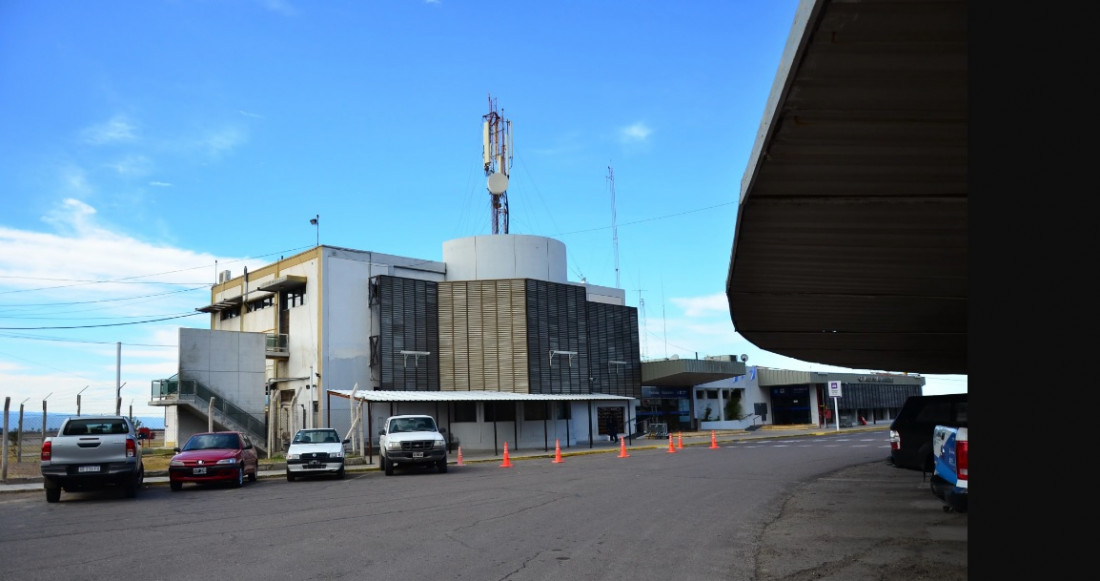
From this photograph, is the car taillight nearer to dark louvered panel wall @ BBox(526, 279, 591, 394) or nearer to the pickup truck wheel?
the pickup truck wheel

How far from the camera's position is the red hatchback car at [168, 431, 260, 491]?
66.3ft

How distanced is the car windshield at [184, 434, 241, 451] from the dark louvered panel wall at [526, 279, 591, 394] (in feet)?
77.9

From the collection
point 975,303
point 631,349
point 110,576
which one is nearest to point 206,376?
point 631,349

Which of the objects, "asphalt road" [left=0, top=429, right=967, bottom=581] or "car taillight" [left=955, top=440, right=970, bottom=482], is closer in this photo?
"asphalt road" [left=0, top=429, right=967, bottom=581]

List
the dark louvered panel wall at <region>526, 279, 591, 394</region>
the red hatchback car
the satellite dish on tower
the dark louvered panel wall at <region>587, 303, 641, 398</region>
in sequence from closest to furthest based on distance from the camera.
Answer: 1. the red hatchback car
2. the dark louvered panel wall at <region>526, 279, 591, 394</region>
3. the dark louvered panel wall at <region>587, 303, 641, 398</region>
4. the satellite dish on tower

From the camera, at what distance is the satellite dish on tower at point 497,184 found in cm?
5081

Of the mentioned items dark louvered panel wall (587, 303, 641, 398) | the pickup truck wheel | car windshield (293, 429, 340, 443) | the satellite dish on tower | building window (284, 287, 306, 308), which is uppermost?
the satellite dish on tower

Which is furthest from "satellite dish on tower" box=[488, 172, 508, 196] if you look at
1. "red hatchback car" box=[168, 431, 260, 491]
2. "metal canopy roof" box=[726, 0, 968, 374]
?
"metal canopy roof" box=[726, 0, 968, 374]

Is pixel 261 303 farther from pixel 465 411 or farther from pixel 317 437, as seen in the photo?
pixel 317 437

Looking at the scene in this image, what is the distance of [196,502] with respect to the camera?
16.9 m

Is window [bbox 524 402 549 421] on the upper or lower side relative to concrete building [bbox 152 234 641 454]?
lower

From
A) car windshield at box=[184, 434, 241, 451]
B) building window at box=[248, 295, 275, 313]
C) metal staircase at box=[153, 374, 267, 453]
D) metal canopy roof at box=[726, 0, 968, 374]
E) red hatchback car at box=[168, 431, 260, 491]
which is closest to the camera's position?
metal canopy roof at box=[726, 0, 968, 374]

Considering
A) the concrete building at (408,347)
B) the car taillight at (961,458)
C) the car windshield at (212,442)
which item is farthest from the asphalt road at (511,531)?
the concrete building at (408,347)

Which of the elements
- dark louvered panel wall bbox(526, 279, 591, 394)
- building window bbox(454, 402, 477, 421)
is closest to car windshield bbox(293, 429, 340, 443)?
building window bbox(454, 402, 477, 421)
